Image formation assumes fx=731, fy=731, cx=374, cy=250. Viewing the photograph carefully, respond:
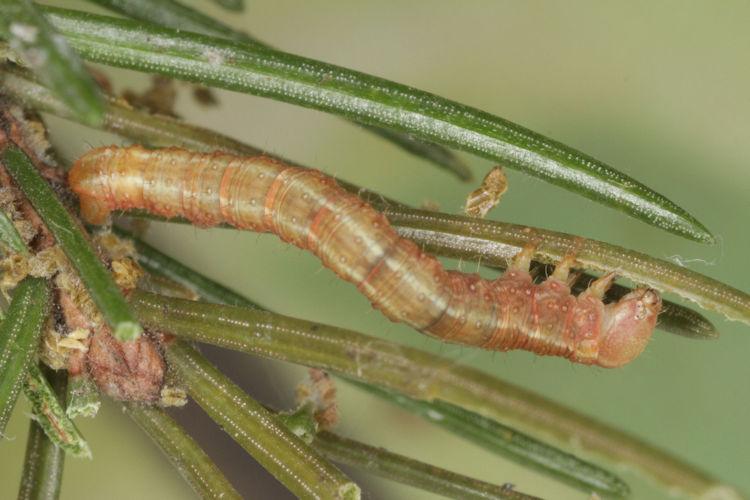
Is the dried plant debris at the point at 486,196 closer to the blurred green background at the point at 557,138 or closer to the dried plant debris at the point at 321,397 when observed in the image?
the dried plant debris at the point at 321,397

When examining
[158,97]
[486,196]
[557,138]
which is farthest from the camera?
[557,138]

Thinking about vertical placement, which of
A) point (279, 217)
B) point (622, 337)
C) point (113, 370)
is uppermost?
point (279, 217)

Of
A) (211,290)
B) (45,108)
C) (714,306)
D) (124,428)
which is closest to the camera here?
(714,306)

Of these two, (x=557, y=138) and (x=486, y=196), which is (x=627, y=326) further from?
(x=557, y=138)

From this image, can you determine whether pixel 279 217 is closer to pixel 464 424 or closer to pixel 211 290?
pixel 211 290

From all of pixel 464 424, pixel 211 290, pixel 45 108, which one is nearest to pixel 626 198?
pixel 464 424

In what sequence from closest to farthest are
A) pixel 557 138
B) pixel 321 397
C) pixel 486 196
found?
1. pixel 321 397
2. pixel 486 196
3. pixel 557 138

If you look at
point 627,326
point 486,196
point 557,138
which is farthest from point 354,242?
point 557,138
